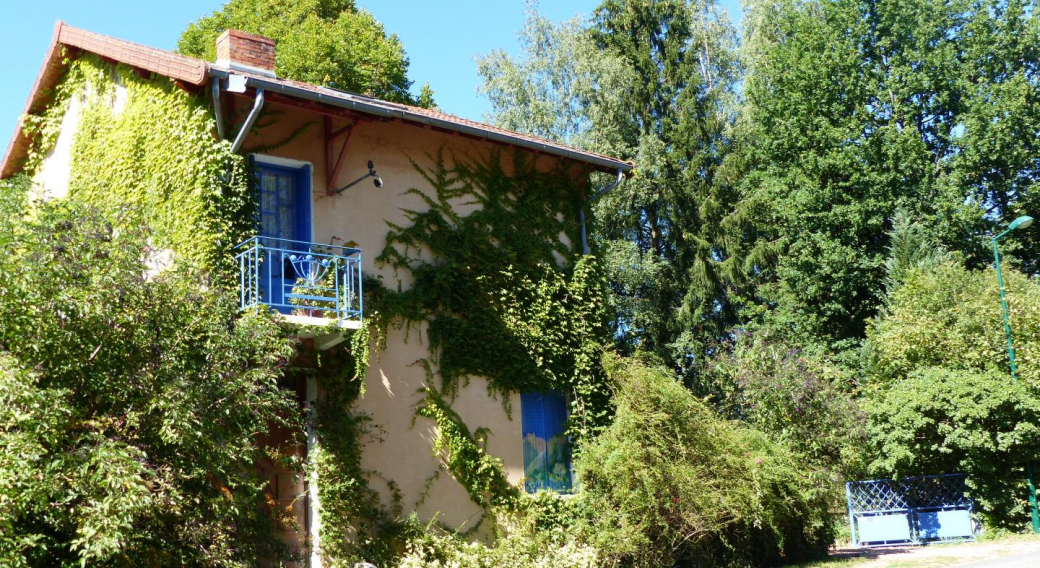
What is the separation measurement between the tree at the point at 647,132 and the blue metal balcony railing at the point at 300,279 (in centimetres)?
1650

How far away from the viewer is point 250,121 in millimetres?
11336

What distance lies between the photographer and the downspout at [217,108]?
37.2ft

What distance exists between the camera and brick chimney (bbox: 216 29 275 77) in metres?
12.6

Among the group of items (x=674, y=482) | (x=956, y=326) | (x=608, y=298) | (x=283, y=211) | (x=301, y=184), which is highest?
(x=301, y=184)

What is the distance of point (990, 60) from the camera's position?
26.9 meters

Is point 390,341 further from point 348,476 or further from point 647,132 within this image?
point 647,132

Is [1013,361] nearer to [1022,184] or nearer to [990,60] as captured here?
[1022,184]

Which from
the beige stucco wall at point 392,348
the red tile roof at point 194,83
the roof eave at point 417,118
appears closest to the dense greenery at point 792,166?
the roof eave at point 417,118

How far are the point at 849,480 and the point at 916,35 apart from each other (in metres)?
15.3

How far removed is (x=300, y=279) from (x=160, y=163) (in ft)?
8.62

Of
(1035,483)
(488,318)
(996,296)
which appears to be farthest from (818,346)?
(488,318)

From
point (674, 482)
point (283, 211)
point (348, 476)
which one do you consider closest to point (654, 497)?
point (674, 482)

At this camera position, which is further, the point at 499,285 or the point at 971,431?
the point at 971,431

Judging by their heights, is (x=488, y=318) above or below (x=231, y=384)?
above
